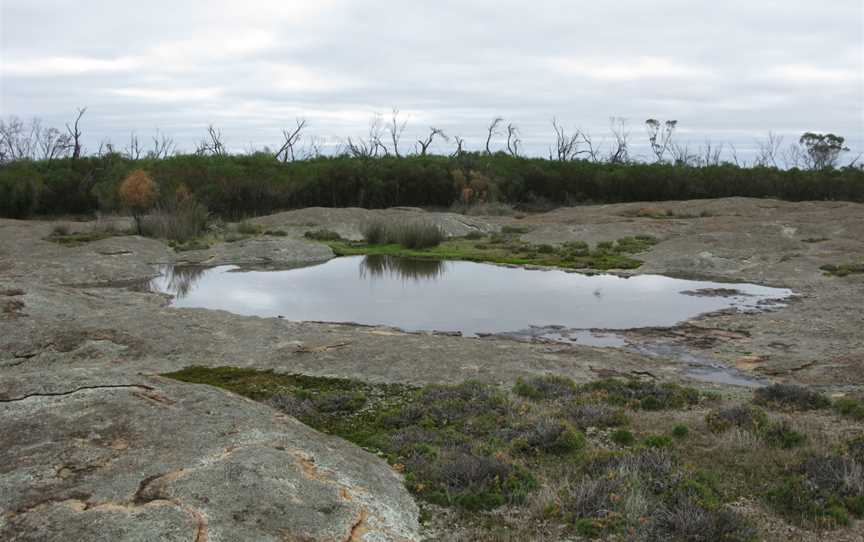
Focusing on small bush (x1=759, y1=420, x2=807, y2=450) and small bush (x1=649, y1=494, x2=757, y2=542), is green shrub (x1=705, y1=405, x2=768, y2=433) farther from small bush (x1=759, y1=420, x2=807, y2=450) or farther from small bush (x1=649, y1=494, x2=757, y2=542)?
small bush (x1=649, y1=494, x2=757, y2=542)

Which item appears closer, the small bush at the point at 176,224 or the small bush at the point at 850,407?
the small bush at the point at 850,407

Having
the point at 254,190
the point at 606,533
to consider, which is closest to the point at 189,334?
the point at 606,533

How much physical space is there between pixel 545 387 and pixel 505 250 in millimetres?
17918

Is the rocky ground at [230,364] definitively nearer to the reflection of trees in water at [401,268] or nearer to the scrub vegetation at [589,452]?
the scrub vegetation at [589,452]

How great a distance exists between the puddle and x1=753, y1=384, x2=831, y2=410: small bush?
3.84 meters

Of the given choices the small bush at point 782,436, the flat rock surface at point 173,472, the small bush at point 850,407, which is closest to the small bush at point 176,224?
the flat rock surface at point 173,472

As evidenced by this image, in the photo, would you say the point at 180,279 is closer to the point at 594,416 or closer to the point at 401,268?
the point at 401,268

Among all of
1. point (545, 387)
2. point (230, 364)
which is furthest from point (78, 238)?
point (545, 387)

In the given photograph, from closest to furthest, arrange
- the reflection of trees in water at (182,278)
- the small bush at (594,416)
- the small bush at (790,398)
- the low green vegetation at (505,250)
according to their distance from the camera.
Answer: the small bush at (594,416)
the small bush at (790,398)
the reflection of trees in water at (182,278)
the low green vegetation at (505,250)

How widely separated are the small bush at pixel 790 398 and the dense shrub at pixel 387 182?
30.9 meters

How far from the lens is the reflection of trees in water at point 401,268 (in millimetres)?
21438

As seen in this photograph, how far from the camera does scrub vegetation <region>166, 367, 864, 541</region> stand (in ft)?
19.4

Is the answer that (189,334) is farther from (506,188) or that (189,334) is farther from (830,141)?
(830,141)

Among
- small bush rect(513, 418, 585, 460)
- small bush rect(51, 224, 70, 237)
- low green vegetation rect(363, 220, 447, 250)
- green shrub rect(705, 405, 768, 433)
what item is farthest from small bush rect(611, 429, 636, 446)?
small bush rect(51, 224, 70, 237)
